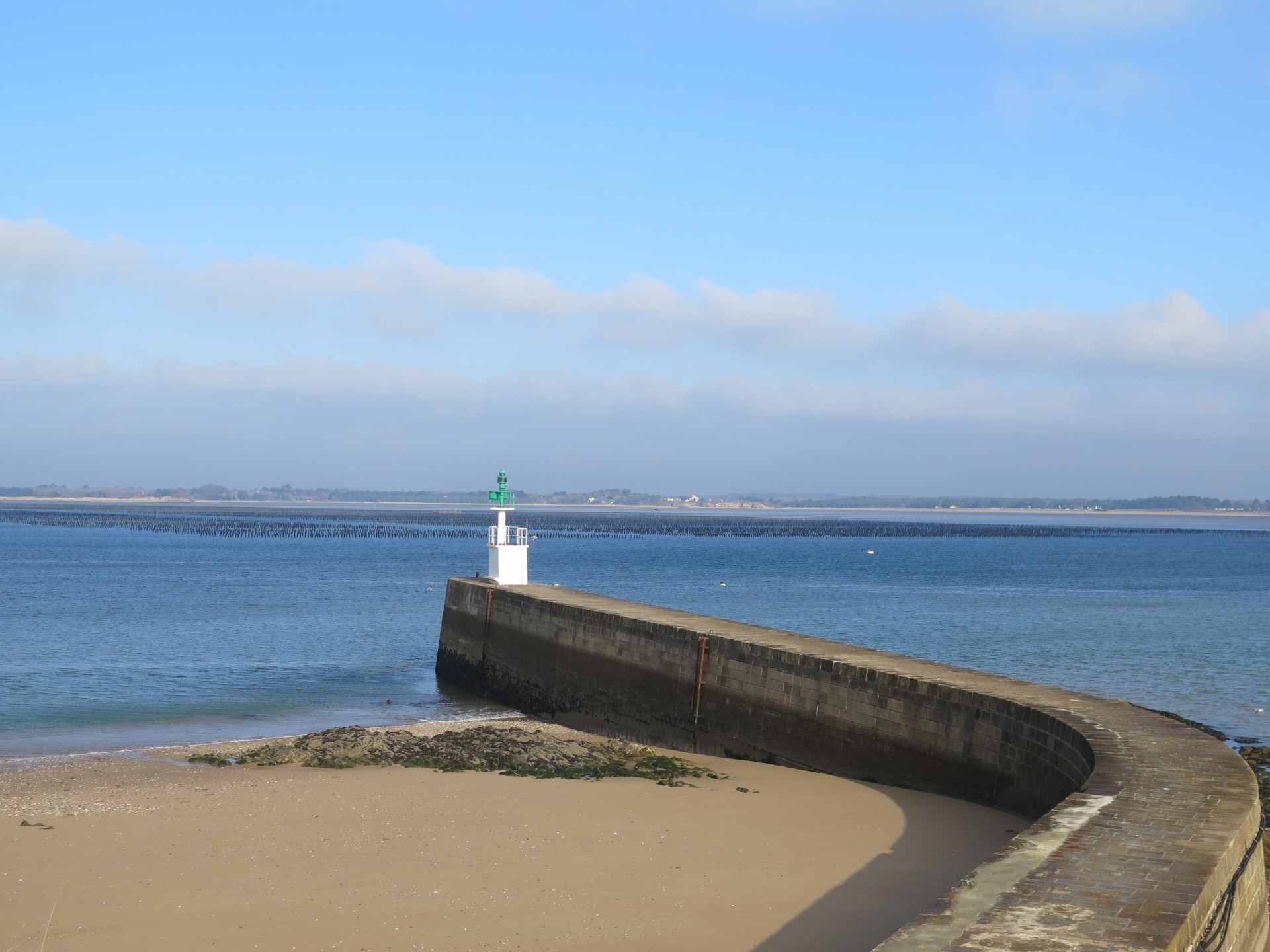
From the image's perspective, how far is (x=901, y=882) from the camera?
859 cm

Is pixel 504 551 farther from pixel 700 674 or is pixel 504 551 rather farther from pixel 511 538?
pixel 700 674

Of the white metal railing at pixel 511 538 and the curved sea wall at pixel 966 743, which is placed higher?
the white metal railing at pixel 511 538

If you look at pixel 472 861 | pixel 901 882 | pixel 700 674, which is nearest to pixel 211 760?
pixel 700 674

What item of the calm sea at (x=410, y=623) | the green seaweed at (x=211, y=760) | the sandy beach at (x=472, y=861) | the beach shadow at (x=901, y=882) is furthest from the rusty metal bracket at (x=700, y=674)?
the green seaweed at (x=211, y=760)

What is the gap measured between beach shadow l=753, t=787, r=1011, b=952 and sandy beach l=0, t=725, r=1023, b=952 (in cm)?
2

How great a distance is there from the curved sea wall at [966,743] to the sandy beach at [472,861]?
58 centimetres

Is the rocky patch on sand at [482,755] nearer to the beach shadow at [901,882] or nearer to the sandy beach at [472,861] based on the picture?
the sandy beach at [472,861]

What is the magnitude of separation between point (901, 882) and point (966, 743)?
3.01 metres

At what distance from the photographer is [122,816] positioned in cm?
1127

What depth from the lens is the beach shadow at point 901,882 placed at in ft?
24.3

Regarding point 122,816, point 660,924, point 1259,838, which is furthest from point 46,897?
point 1259,838

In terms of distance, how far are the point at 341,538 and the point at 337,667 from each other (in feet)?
232

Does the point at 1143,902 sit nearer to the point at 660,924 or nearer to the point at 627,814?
the point at 660,924

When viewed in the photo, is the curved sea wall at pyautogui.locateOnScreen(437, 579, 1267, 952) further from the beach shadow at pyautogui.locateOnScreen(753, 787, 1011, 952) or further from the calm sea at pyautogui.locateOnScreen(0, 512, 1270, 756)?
the calm sea at pyautogui.locateOnScreen(0, 512, 1270, 756)
